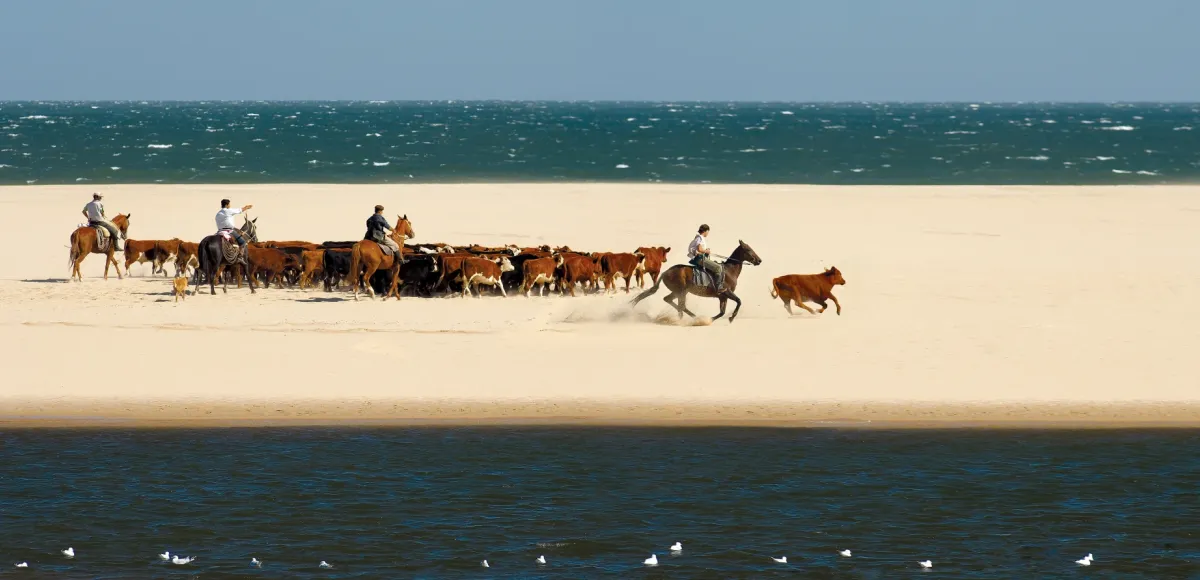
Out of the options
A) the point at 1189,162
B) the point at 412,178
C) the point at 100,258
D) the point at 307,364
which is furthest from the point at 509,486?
the point at 1189,162

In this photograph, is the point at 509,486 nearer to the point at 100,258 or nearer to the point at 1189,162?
the point at 100,258

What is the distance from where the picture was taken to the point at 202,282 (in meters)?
29.2

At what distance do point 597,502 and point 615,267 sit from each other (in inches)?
521

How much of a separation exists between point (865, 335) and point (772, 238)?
14.7 m

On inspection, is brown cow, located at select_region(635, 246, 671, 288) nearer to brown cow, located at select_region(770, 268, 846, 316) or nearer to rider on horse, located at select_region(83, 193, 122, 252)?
brown cow, located at select_region(770, 268, 846, 316)

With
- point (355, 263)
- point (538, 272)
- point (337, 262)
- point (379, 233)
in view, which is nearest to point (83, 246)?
point (337, 262)

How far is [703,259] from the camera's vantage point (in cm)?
2369

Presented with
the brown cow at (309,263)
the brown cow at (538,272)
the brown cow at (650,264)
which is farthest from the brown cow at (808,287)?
the brown cow at (309,263)

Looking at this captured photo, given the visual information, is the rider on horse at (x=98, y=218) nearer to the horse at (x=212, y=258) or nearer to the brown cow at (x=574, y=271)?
the horse at (x=212, y=258)

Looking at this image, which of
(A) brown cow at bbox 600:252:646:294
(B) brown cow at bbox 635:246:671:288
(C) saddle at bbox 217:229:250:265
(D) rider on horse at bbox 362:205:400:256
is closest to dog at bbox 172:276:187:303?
(C) saddle at bbox 217:229:250:265

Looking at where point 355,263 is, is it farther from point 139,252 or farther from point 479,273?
point 139,252

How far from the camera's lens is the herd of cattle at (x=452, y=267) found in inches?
1055

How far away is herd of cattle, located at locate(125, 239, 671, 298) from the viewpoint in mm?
26797

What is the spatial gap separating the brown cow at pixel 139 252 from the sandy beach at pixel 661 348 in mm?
404
